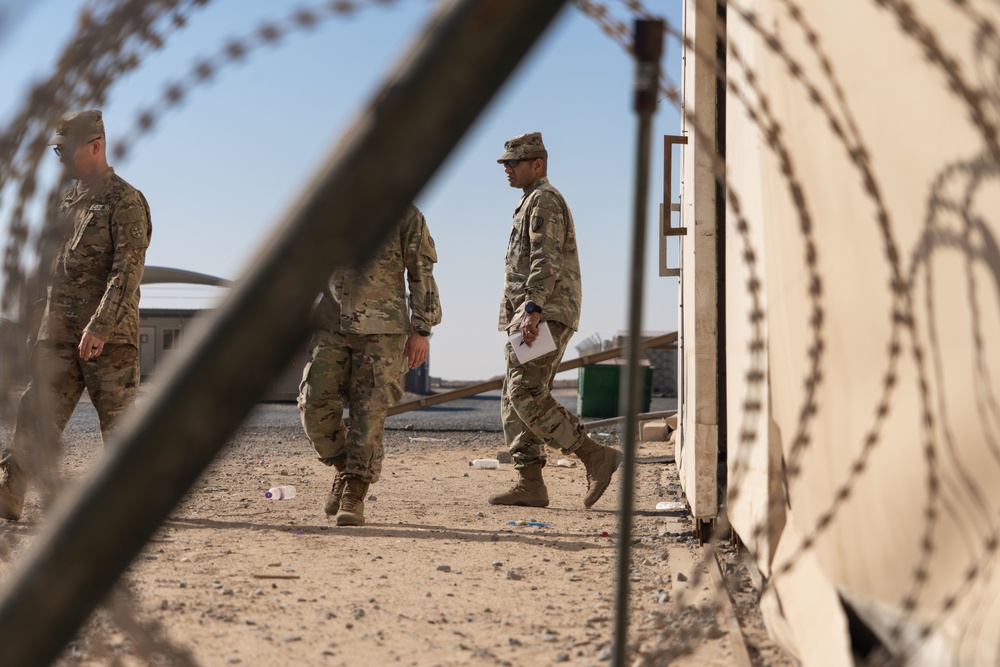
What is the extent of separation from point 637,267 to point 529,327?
408cm

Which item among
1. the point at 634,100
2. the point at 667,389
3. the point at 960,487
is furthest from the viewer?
the point at 667,389

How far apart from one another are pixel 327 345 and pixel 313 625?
2144mm

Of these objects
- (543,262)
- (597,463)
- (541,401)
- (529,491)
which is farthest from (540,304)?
(529,491)

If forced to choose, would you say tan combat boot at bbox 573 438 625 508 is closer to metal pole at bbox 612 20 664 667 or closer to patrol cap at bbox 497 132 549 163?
patrol cap at bbox 497 132 549 163

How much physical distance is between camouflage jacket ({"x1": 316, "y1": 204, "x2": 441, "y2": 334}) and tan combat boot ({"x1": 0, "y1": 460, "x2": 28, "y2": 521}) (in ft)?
5.29

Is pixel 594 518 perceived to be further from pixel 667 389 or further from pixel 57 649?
pixel 667 389

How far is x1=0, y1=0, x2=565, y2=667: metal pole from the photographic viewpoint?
1.35 meters

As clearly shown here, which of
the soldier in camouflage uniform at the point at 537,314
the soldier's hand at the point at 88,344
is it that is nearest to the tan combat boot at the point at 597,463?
the soldier in camouflage uniform at the point at 537,314

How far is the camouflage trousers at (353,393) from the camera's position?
17.0 feet

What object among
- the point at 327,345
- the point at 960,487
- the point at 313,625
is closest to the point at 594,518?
the point at 327,345

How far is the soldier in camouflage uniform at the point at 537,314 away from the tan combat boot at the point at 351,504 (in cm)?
104

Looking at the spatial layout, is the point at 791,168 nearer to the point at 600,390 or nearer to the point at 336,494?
the point at 336,494

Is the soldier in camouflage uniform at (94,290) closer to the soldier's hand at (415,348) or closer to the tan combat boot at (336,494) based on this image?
the tan combat boot at (336,494)

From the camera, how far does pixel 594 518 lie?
5.70 m
